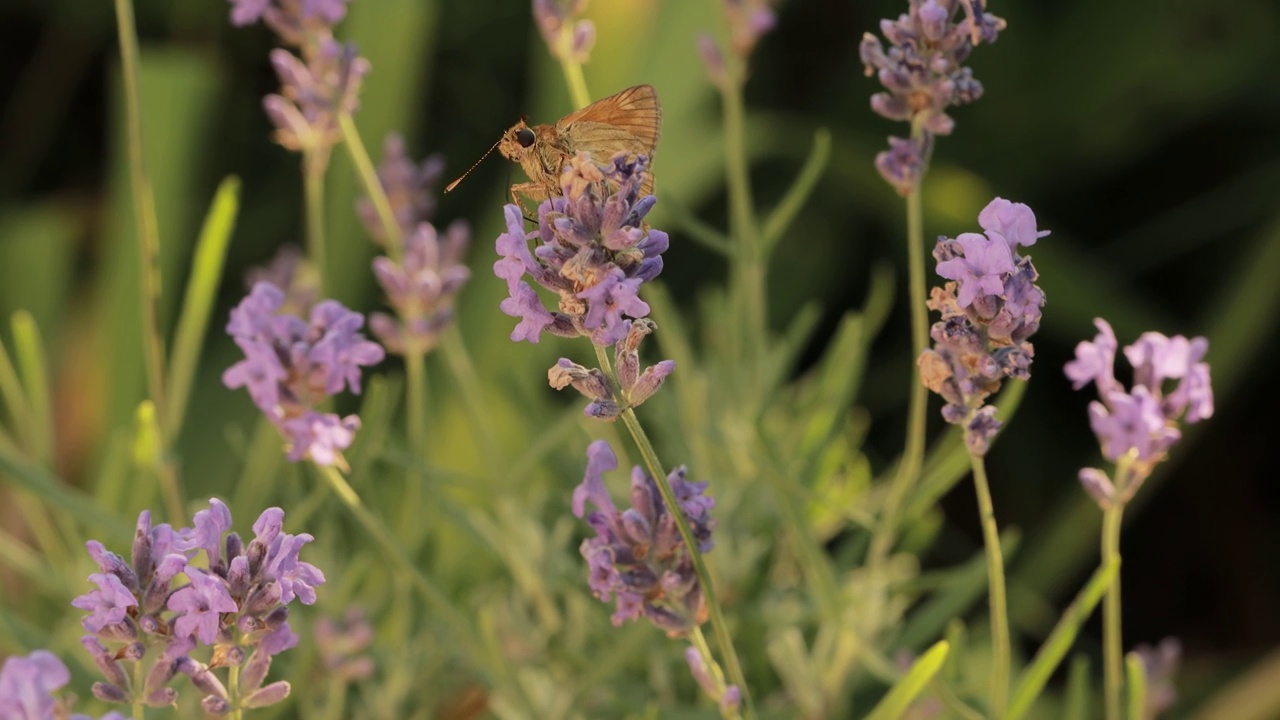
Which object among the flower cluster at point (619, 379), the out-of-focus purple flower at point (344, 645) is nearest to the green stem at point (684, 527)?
the flower cluster at point (619, 379)

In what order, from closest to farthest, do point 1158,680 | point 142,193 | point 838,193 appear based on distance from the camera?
point 142,193 < point 1158,680 < point 838,193

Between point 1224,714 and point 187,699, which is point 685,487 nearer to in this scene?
point 187,699

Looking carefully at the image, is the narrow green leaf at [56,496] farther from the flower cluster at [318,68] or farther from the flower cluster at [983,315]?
the flower cluster at [983,315]

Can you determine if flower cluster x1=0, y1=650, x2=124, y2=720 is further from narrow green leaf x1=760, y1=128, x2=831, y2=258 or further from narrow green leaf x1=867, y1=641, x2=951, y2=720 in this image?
narrow green leaf x1=760, y1=128, x2=831, y2=258

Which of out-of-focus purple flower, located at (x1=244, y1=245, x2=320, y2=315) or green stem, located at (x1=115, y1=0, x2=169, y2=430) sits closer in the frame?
green stem, located at (x1=115, y1=0, x2=169, y2=430)

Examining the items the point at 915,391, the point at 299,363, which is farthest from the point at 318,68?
the point at 915,391

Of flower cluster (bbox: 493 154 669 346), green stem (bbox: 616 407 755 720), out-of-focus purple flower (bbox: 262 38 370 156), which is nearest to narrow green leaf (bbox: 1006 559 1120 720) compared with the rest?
green stem (bbox: 616 407 755 720)

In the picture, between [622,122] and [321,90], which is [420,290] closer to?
[321,90]
